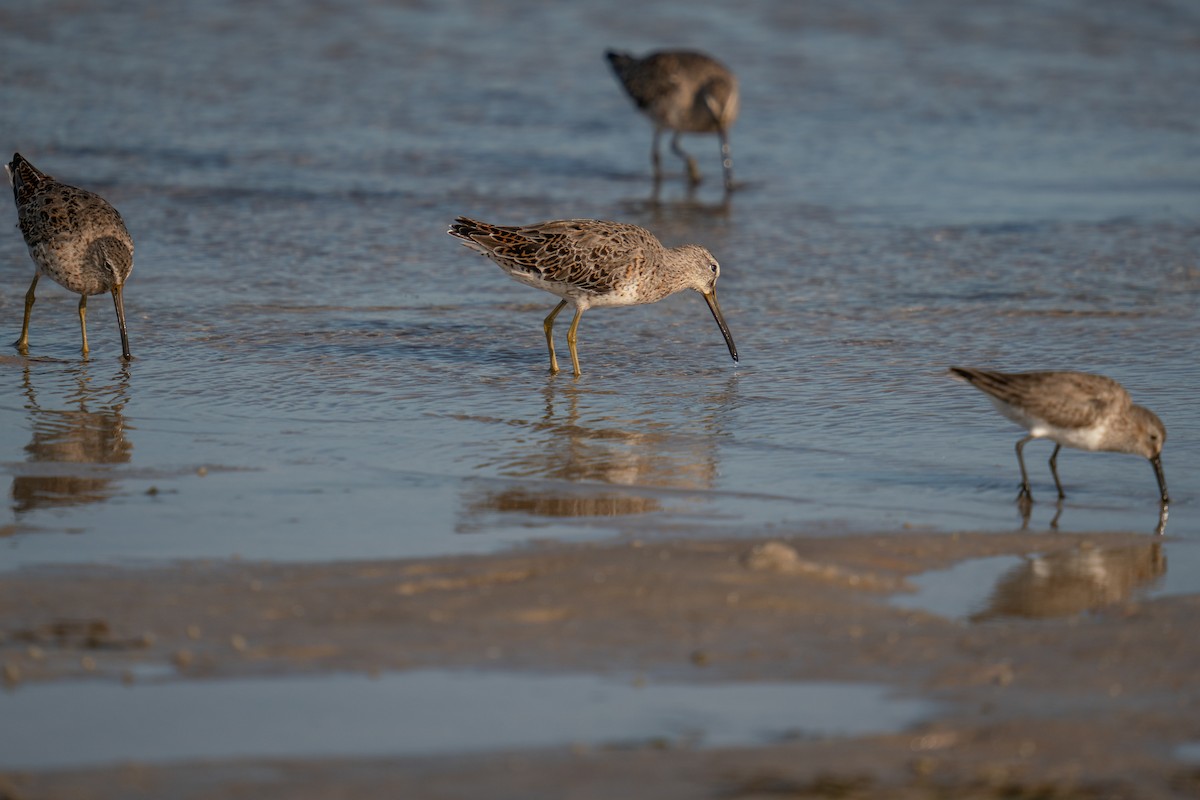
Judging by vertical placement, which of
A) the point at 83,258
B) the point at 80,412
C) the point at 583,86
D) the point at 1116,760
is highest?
the point at 583,86

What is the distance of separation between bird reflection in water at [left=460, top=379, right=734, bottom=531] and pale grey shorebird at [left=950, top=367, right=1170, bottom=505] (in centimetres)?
129

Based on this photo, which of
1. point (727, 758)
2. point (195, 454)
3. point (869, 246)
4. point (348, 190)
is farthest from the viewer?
point (348, 190)

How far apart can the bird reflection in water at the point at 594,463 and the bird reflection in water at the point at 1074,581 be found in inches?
57.6

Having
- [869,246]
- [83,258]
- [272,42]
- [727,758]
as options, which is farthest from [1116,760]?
[272,42]

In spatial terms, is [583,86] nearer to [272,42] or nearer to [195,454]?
[272,42]

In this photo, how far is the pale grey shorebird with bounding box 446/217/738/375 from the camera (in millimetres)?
8969

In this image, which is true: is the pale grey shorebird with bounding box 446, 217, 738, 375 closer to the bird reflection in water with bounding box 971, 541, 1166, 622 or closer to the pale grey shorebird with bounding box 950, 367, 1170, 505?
the pale grey shorebird with bounding box 950, 367, 1170, 505

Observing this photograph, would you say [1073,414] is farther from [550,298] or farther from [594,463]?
[550,298]

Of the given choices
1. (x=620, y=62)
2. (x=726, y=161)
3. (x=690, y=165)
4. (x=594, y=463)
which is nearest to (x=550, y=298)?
(x=594, y=463)

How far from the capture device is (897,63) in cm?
1944

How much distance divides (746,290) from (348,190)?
4424 mm

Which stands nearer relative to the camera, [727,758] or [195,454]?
[727,758]

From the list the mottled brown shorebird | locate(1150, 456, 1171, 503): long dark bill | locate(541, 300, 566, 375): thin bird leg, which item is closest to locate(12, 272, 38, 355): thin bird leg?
locate(541, 300, 566, 375): thin bird leg

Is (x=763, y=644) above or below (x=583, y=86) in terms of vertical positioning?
below
